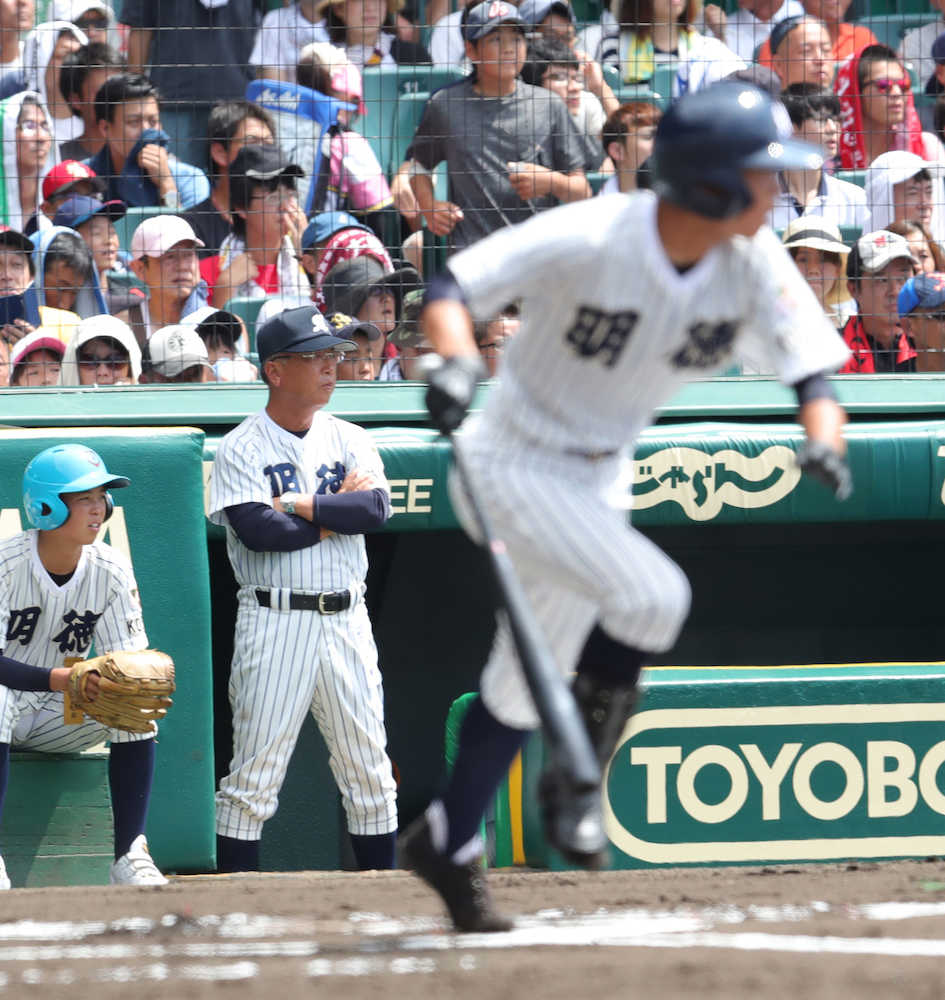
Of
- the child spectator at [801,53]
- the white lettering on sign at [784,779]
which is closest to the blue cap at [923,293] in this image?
the child spectator at [801,53]

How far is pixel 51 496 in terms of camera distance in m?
4.48

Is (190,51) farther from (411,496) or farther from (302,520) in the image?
(302,520)

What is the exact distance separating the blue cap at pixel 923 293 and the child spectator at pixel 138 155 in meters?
2.67

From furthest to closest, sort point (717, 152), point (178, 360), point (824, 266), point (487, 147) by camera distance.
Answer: point (487, 147), point (824, 266), point (178, 360), point (717, 152)

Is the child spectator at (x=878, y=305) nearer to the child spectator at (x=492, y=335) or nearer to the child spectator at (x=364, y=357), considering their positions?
the child spectator at (x=492, y=335)

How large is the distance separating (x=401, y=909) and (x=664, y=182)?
162cm

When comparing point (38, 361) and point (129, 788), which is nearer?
point (129, 788)

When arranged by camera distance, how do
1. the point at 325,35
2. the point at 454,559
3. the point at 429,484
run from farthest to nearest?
the point at 325,35
the point at 454,559
the point at 429,484

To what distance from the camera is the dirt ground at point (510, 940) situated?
2480 millimetres

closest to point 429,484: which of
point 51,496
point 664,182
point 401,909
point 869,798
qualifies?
point 51,496

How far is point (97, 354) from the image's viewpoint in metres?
5.57

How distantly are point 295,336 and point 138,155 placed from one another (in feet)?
5.33

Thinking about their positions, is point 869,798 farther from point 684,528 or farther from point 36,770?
point 36,770

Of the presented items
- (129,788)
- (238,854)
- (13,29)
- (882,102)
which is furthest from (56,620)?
(882,102)
